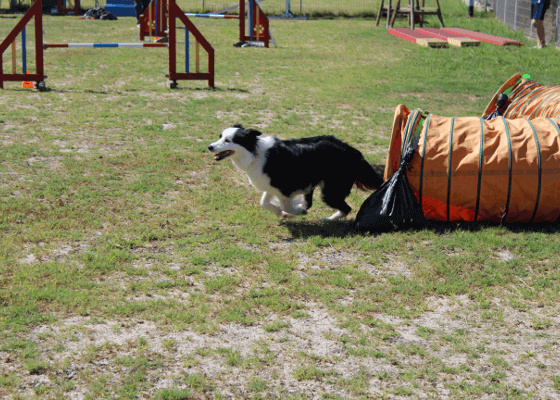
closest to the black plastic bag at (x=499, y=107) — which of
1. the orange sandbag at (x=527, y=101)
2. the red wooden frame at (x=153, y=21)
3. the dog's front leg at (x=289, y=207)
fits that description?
the orange sandbag at (x=527, y=101)

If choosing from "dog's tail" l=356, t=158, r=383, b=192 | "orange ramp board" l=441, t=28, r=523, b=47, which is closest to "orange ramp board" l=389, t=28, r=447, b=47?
"orange ramp board" l=441, t=28, r=523, b=47

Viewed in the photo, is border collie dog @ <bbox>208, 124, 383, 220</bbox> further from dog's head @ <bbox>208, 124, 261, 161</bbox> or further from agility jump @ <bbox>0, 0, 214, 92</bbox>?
agility jump @ <bbox>0, 0, 214, 92</bbox>

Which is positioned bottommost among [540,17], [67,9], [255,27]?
[255,27]

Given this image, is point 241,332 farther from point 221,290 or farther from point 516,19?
point 516,19

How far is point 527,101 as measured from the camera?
751 cm

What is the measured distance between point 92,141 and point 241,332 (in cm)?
503

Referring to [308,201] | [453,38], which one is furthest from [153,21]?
[308,201]

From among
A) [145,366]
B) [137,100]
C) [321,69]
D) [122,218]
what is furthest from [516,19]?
[145,366]

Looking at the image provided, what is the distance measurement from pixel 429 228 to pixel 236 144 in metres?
1.86

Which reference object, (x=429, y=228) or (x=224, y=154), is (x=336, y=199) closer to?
(x=429, y=228)

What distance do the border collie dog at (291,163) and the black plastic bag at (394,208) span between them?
0.31m

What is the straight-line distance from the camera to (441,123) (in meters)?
5.82

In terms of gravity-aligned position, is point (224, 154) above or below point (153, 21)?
below

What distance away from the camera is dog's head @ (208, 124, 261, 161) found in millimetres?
5434
